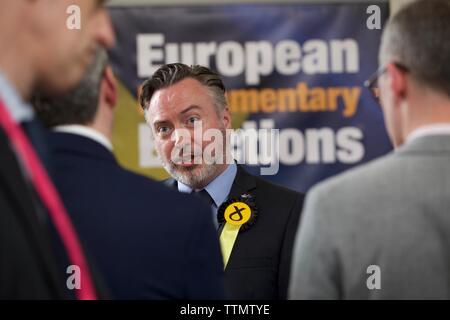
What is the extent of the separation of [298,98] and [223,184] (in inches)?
48.5

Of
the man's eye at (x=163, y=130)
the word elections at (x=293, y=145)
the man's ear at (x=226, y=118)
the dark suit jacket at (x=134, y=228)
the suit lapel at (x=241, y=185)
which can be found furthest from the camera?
the word elections at (x=293, y=145)

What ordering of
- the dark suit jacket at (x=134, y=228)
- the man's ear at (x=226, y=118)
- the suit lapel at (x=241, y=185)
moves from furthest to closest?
the man's ear at (x=226, y=118) → the suit lapel at (x=241, y=185) → the dark suit jacket at (x=134, y=228)

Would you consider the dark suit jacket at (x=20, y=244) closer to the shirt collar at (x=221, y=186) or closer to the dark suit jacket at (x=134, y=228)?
the dark suit jacket at (x=134, y=228)

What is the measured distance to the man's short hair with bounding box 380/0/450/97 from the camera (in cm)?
112

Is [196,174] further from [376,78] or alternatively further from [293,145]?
[293,145]

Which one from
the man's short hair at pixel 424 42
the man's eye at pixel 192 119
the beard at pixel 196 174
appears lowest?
the beard at pixel 196 174

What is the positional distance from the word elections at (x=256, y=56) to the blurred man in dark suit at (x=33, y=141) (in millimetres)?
2018

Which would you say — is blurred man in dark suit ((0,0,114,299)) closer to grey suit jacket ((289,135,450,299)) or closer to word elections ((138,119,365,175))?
grey suit jacket ((289,135,450,299))

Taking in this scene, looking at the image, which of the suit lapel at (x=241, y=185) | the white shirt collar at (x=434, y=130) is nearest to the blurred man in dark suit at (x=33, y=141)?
the white shirt collar at (x=434, y=130)

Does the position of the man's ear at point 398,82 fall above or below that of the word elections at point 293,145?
below

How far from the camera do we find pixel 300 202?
1817mm

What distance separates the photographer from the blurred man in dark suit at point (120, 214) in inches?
41.3
